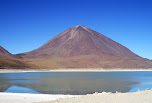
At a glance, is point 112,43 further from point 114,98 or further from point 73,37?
point 114,98

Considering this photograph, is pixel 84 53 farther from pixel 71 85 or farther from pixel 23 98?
pixel 23 98

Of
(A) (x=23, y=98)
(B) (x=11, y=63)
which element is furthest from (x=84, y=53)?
(A) (x=23, y=98)

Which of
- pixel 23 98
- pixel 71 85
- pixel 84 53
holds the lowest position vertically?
pixel 23 98

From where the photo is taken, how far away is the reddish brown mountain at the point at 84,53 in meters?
133

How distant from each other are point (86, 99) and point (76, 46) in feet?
508

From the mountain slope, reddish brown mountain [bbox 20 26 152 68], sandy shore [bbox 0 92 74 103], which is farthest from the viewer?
reddish brown mountain [bbox 20 26 152 68]

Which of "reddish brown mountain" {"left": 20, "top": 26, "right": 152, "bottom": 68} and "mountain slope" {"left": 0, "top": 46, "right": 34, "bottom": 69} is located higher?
"reddish brown mountain" {"left": 20, "top": 26, "right": 152, "bottom": 68}

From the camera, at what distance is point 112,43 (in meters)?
189

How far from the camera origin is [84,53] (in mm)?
155875

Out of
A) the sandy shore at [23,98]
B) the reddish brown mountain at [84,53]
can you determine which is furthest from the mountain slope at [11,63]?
the sandy shore at [23,98]

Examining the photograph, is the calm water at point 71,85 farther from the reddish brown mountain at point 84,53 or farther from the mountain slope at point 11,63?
the reddish brown mountain at point 84,53

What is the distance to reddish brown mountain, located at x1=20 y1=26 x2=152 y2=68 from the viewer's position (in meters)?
133

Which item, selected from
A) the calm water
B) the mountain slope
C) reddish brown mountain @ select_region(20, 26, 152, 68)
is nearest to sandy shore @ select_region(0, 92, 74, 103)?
the calm water

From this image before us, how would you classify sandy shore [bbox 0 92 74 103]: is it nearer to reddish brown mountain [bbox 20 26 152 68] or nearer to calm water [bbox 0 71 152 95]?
calm water [bbox 0 71 152 95]
